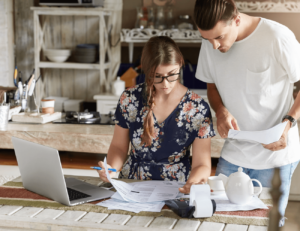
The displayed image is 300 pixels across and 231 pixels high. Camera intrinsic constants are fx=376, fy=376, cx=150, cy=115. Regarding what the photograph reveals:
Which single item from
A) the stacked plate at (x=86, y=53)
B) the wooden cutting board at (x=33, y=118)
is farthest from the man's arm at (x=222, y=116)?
the stacked plate at (x=86, y=53)

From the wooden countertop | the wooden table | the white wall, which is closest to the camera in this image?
the wooden table

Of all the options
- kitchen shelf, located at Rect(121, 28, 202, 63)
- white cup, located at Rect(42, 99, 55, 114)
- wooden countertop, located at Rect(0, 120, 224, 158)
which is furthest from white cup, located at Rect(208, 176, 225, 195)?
kitchen shelf, located at Rect(121, 28, 202, 63)

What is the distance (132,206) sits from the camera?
1.29m

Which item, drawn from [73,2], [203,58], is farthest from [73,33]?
[203,58]

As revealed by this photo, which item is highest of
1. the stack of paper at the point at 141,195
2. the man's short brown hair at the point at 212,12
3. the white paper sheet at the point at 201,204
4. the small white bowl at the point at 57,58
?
the man's short brown hair at the point at 212,12

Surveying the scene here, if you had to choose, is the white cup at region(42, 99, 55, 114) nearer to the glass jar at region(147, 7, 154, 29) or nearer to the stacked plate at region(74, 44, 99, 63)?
the stacked plate at region(74, 44, 99, 63)

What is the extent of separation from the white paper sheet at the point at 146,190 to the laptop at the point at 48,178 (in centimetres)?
6

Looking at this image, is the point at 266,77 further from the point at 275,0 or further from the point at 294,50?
the point at 275,0

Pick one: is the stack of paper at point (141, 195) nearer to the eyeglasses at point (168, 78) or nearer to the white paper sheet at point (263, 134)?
the white paper sheet at point (263, 134)

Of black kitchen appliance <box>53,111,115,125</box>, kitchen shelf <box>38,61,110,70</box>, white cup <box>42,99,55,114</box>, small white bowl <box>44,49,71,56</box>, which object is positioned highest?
small white bowl <box>44,49,71,56</box>

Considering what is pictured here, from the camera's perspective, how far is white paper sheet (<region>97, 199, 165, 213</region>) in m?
1.27

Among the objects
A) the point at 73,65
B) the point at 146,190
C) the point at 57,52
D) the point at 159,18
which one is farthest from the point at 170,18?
the point at 146,190

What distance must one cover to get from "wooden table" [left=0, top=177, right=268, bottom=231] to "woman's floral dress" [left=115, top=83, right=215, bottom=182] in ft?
1.50

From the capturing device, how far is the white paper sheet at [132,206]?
1.27 m
